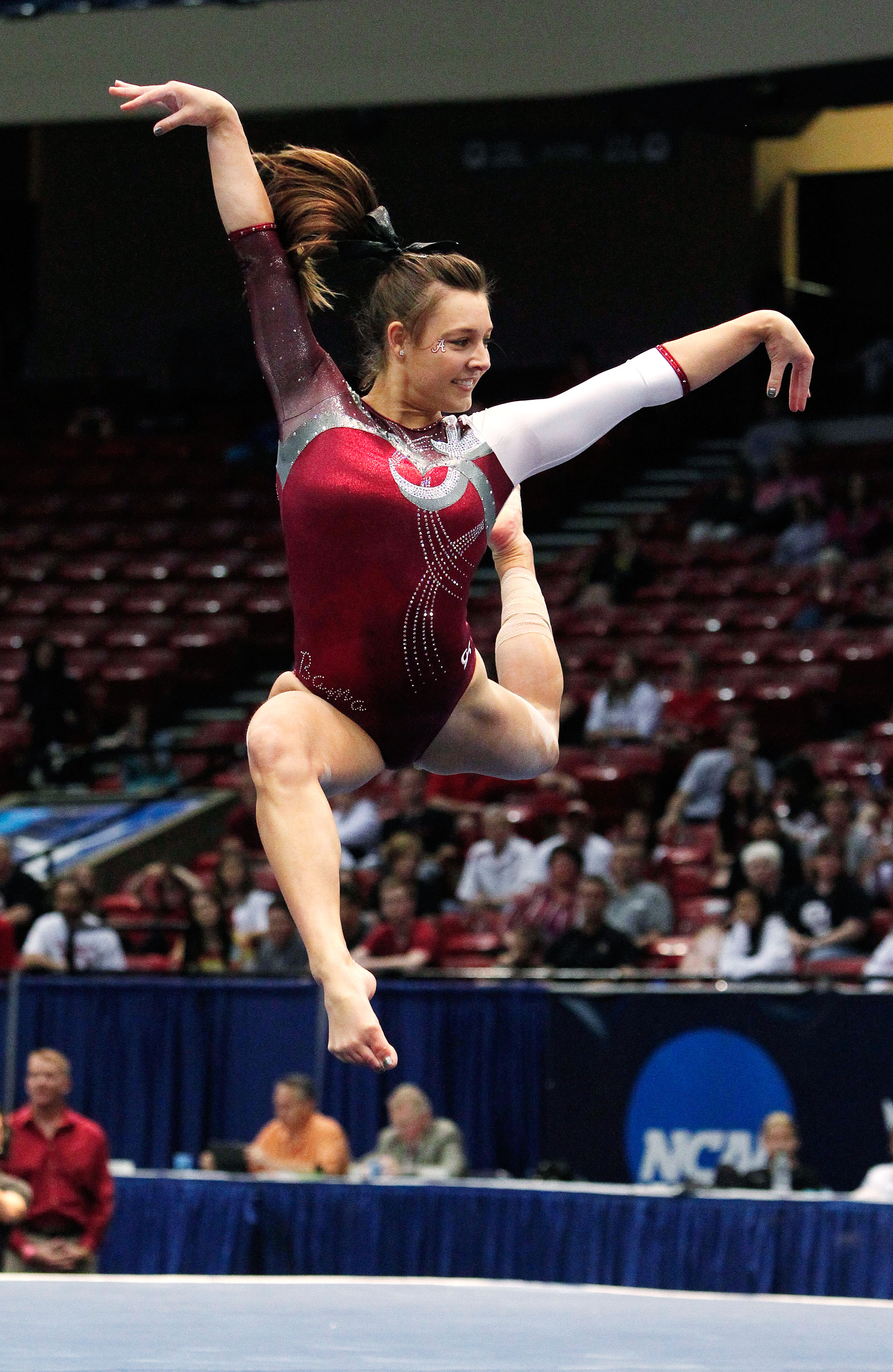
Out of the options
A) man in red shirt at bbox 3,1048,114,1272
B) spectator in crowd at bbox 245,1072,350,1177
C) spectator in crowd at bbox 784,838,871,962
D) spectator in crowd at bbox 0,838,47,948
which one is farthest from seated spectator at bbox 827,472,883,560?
man in red shirt at bbox 3,1048,114,1272

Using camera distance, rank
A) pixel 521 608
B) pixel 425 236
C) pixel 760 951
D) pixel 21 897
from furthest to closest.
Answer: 1. pixel 425 236
2. pixel 21 897
3. pixel 760 951
4. pixel 521 608

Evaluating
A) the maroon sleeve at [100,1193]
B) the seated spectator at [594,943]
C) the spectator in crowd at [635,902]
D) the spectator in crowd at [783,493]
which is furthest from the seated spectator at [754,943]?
the spectator in crowd at [783,493]

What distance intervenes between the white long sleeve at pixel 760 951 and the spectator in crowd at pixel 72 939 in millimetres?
2611

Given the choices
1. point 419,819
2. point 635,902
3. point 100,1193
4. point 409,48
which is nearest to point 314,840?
point 100,1193

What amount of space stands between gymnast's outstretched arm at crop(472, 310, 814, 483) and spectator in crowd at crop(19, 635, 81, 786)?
935 cm

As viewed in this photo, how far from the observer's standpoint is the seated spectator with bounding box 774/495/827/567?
41.5ft

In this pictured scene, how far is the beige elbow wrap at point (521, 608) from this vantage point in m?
3.97

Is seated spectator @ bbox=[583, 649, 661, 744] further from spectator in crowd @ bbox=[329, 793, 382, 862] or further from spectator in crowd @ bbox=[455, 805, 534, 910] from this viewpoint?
spectator in crowd @ bbox=[455, 805, 534, 910]

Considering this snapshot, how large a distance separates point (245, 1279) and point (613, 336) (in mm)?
13227

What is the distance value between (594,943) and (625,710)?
10.0 ft

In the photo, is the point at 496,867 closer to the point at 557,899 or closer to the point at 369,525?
the point at 557,899

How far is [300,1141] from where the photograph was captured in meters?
7.46

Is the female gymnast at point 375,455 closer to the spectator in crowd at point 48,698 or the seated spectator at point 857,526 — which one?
the seated spectator at point 857,526

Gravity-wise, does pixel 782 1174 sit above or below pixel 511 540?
below
